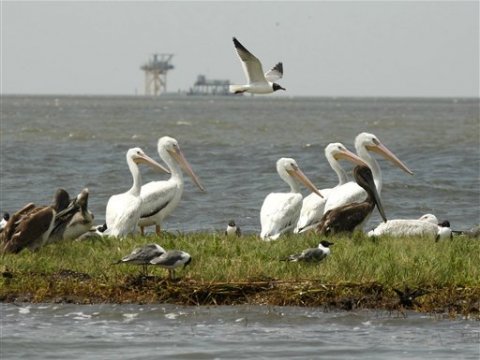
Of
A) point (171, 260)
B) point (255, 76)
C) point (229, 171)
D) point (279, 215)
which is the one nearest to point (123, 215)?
point (279, 215)

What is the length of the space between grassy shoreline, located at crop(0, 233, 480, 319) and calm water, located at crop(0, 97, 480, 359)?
15 cm

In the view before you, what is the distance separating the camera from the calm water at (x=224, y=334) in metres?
8.52

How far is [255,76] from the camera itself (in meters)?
18.2

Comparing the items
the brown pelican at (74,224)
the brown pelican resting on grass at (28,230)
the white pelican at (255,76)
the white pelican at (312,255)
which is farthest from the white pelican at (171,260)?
the white pelican at (255,76)

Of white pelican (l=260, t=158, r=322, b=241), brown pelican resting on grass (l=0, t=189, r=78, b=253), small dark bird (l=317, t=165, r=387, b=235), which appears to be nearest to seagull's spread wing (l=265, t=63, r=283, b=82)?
white pelican (l=260, t=158, r=322, b=241)

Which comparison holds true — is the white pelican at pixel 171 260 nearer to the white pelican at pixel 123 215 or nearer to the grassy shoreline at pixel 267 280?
the grassy shoreline at pixel 267 280

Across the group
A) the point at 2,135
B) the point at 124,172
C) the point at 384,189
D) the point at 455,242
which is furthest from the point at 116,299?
the point at 2,135

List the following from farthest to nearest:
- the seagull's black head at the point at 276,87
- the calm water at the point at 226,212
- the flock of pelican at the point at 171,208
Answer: the seagull's black head at the point at 276,87, the flock of pelican at the point at 171,208, the calm water at the point at 226,212

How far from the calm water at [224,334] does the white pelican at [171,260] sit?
13.1 inches

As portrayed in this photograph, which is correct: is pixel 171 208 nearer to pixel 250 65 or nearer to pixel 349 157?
pixel 349 157

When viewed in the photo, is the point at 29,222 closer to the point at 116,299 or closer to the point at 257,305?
the point at 116,299

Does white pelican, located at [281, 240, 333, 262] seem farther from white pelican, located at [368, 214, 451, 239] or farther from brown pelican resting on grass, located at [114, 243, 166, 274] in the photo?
white pelican, located at [368, 214, 451, 239]

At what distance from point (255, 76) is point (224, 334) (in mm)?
9635

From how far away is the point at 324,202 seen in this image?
1345 cm
